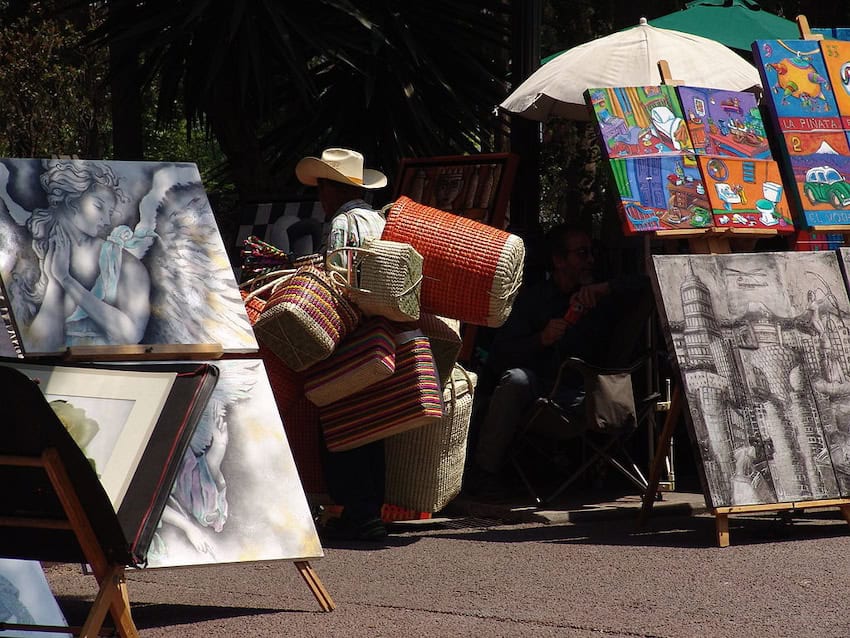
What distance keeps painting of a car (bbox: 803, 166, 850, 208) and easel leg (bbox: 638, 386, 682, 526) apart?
1.14m

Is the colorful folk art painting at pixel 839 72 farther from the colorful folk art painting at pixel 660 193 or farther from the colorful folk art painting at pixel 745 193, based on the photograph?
the colorful folk art painting at pixel 660 193

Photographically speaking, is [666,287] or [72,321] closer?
[72,321]

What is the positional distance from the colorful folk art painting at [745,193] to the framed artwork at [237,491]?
2.52 meters

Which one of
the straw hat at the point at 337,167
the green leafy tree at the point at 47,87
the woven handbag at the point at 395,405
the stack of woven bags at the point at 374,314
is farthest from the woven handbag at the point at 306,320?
the green leafy tree at the point at 47,87

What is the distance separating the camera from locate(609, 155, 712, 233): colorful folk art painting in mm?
5621

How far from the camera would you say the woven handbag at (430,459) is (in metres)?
5.87

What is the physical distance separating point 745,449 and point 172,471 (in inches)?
113

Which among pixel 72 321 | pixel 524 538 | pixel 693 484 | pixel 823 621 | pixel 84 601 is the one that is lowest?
pixel 693 484

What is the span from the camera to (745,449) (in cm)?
536

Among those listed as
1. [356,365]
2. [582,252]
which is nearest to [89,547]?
[356,365]

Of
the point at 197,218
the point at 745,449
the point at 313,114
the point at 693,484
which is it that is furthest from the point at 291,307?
the point at 313,114

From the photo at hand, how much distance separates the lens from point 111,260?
4344 mm

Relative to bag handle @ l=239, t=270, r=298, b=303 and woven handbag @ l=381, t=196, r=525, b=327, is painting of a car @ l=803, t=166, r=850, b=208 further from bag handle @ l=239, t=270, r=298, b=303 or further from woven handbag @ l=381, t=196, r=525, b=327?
bag handle @ l=239, t=270, r=298, b=303

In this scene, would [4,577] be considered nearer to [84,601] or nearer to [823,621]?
[84,601]
